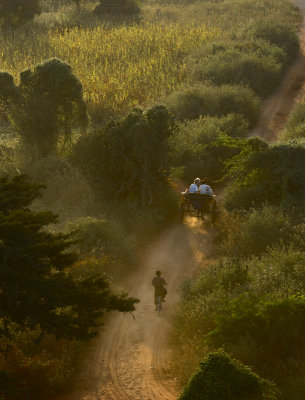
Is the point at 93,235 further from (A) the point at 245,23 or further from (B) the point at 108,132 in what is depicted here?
(A) the point at 245,23

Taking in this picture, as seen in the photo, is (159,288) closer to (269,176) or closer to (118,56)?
(269,176)

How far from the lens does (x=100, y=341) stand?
12.3 m

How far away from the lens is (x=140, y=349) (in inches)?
477

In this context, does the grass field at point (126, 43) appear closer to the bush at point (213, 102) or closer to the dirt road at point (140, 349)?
the bush at point (213, 102)

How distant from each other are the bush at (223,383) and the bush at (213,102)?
17682 mm

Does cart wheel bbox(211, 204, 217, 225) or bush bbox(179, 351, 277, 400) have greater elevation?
bush bbox(179, 351, 277, 400)

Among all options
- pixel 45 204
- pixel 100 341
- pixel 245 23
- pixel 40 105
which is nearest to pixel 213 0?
pixel 245 23

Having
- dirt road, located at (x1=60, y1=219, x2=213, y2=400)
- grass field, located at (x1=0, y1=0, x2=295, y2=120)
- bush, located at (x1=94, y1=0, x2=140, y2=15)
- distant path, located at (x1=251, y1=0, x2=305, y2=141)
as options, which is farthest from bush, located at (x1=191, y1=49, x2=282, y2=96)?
bush, located at (x1=94, y1=0, x2=140, y2=15)

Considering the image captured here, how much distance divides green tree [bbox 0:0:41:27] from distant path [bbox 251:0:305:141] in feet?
69.9

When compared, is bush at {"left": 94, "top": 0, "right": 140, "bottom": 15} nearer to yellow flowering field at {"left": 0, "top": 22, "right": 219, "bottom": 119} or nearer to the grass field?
the grass field

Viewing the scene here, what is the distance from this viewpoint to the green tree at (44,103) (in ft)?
69.0

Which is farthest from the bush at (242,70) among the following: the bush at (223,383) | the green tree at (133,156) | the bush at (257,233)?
the bush at (223,383)

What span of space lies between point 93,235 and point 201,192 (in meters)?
4.02

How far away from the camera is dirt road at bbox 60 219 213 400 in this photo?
10.9 m
